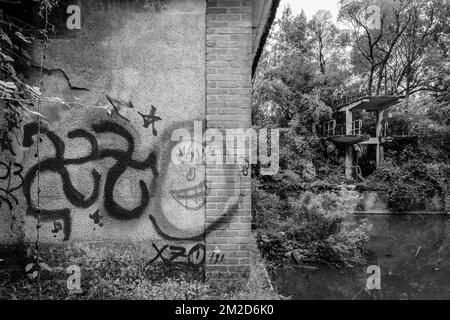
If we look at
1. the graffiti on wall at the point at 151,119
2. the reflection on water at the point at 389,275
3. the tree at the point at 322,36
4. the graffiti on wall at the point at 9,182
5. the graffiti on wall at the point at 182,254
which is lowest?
the reflection on water at the point at 389,275

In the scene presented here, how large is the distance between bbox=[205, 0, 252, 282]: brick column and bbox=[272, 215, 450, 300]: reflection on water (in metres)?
1.75

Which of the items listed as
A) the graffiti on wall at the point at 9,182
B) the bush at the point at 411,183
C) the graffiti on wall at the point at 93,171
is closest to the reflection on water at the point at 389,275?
the graffiti on wall at the point at 93,171

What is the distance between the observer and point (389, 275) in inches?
242

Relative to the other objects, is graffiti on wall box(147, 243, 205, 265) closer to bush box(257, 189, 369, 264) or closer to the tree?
bush box(257, 189, 369, 264)

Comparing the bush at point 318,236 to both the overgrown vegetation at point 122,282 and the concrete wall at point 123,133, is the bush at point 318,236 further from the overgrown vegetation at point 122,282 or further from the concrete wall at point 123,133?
the concrete wall at point 123,133

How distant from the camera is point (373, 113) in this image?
23.5 meters

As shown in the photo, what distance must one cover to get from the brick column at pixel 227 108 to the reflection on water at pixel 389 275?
1.75 meters

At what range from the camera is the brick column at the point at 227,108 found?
386 cm

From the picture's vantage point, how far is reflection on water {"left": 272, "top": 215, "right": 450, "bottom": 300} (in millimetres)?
5301

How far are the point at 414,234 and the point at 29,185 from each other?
10.6 metres

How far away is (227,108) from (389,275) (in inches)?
193

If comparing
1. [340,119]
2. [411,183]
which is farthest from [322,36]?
[411,183]

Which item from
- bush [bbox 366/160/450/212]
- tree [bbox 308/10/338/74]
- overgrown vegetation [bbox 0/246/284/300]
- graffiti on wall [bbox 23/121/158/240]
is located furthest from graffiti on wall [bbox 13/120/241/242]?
tree [bbox 308/10/338/74]

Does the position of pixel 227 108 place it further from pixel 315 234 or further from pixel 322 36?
pixel 322 36
